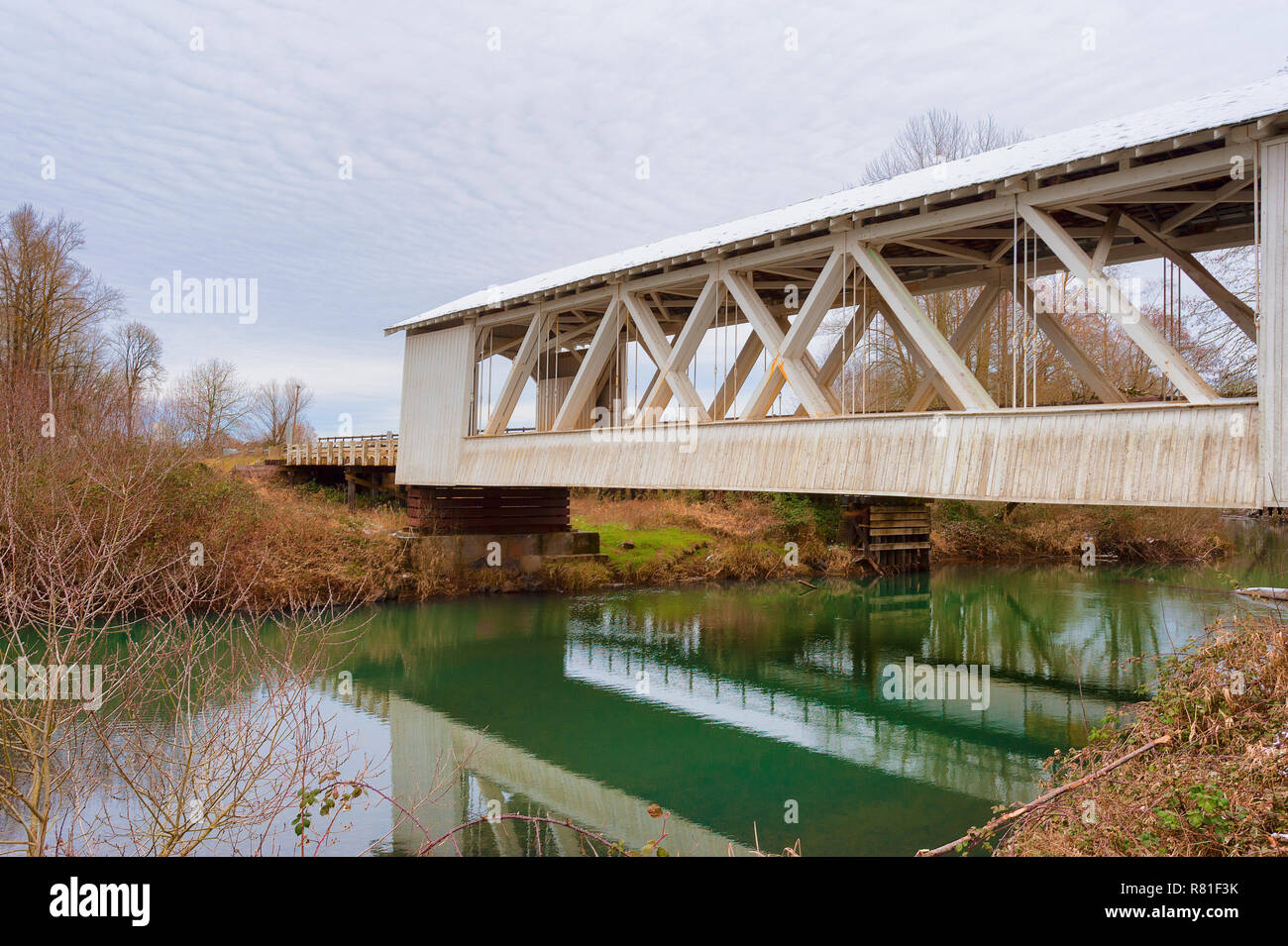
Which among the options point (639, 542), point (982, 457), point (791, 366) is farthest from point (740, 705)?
point (639, 542)

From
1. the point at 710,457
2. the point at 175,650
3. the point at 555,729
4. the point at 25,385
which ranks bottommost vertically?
the point at 555,729

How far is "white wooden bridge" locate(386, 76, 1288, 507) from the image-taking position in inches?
298

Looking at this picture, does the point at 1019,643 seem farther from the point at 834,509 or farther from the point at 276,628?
the point at 276,628

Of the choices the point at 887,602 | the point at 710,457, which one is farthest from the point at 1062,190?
the point at 887,602

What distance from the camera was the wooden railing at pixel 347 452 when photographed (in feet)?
85.4

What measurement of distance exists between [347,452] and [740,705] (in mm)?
20132

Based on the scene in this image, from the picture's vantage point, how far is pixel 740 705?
1245 cm

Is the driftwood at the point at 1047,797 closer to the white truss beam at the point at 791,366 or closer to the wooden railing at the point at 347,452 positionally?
the white truss beam at the point at 791,366

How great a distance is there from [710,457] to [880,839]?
6.14 meters

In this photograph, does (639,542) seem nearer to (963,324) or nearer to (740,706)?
(740,706)

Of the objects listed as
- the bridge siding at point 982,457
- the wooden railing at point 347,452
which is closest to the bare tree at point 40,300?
the wooden railing at point 347,452

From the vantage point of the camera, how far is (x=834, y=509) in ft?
89.5

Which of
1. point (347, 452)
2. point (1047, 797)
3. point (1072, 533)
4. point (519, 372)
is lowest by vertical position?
point (1047, 797)

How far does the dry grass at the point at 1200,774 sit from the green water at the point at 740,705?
187 centimetres
